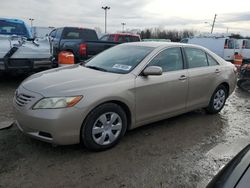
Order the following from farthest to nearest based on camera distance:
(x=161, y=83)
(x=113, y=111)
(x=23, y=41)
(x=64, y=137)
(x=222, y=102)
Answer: (x=23, y=41)
(x=222, y=102)
(x=161, y=83)
(x=113, y=111)
(x=64, y=137)

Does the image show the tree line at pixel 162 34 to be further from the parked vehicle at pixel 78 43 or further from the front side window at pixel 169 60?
the front side window at pixel 169 60

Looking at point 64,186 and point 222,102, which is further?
point 222,102

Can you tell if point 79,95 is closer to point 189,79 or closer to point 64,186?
point 64,186

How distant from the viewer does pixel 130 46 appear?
473 centimetres

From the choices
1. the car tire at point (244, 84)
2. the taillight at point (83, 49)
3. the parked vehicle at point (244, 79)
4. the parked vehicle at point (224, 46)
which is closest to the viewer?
the car tire at point (244, 84)

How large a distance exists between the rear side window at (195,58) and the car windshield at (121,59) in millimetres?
844

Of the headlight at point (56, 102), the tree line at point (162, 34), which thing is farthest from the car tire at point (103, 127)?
the tree line at point (162, 34)

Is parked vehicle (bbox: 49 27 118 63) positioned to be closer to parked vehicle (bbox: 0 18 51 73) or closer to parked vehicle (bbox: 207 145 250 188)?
parked vehicle (bbox: 0 18 51 73)

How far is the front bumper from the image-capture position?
3.18 m

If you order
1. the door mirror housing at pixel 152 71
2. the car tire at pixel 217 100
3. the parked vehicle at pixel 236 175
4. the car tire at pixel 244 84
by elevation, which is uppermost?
the door mirror housing at pixel 152 71

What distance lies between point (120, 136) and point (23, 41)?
4.72 meters

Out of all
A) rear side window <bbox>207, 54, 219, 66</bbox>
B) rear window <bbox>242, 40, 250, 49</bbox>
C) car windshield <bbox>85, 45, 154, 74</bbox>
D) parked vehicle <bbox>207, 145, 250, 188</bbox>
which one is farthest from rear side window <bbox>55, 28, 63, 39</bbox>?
rear window <bbox>242, 40, 250, 49</bbox>

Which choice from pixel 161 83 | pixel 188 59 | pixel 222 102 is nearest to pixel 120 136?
pixel 161 83

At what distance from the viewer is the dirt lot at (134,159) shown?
2990 millimetres
